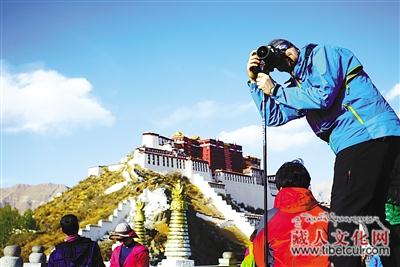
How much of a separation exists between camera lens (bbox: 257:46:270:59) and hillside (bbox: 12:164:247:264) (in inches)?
1044

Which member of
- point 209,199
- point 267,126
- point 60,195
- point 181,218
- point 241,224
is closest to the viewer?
point 267,126

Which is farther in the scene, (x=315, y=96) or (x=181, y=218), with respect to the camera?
(x=181, y=218)

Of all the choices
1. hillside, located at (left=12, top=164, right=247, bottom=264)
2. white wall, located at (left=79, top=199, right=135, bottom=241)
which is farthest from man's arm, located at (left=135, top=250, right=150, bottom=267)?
white wall, located at (left=79, top=199, right=135, bottom=241)

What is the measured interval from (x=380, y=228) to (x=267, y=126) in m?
0.69

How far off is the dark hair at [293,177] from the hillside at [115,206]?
26.3m

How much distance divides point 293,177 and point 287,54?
1.83 ft

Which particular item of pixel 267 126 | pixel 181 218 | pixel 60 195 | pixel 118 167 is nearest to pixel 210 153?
pixel 118 167

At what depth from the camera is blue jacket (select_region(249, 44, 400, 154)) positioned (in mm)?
1929

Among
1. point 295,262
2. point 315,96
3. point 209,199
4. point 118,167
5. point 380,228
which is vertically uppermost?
point 118,167

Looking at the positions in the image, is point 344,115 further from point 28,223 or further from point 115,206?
point 28,223

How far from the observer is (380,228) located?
1883mm

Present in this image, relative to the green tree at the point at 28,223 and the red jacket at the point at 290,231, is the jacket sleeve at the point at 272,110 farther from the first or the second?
the green tree at the point at 28,223

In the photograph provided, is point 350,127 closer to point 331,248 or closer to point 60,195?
point 331,248

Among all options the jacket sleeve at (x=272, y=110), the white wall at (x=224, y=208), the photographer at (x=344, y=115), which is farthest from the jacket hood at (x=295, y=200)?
the white wall at (x=224, y=208)
